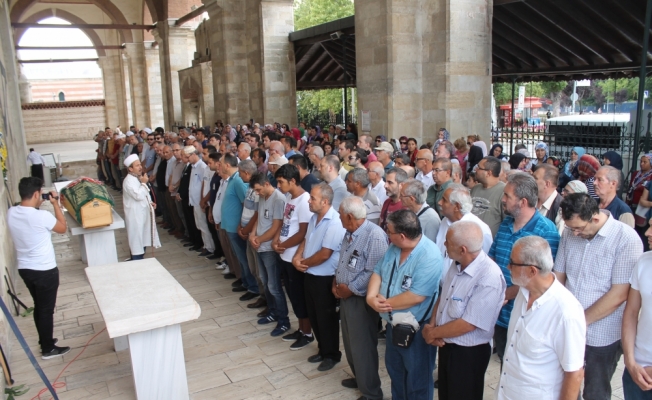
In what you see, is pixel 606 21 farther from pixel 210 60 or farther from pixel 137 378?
pixel 210 60

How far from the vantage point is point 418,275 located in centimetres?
329

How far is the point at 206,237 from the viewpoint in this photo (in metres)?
8.02

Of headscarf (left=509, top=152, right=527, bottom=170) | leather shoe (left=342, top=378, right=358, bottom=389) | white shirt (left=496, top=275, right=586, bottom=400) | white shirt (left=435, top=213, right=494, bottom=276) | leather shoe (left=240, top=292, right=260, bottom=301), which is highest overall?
headscarf (left=509, top=152, right=527, bottom=170)

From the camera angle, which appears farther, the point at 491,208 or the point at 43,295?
the point at 43,295

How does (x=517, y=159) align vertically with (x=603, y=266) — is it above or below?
above

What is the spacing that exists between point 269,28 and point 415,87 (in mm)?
6804

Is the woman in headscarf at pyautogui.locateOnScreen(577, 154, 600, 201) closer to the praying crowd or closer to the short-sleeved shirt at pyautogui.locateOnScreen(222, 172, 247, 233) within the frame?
Answer: the praying crowd

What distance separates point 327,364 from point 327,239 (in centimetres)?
114

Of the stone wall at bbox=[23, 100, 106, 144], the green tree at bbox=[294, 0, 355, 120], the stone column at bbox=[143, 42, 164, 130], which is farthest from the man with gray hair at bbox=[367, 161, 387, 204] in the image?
the stone wall at bbox=[23, 100, 106, 144]

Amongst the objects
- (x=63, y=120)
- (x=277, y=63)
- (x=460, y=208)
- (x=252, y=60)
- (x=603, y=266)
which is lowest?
(x=603, y=266)

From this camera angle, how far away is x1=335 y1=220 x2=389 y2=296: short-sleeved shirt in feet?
12.3

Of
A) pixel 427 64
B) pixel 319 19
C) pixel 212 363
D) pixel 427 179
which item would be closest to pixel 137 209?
pixel 212 363

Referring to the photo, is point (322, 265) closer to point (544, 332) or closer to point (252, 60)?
point (544, 332)

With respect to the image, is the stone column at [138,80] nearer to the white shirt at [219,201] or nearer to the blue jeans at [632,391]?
the white shirt at [219,201]
